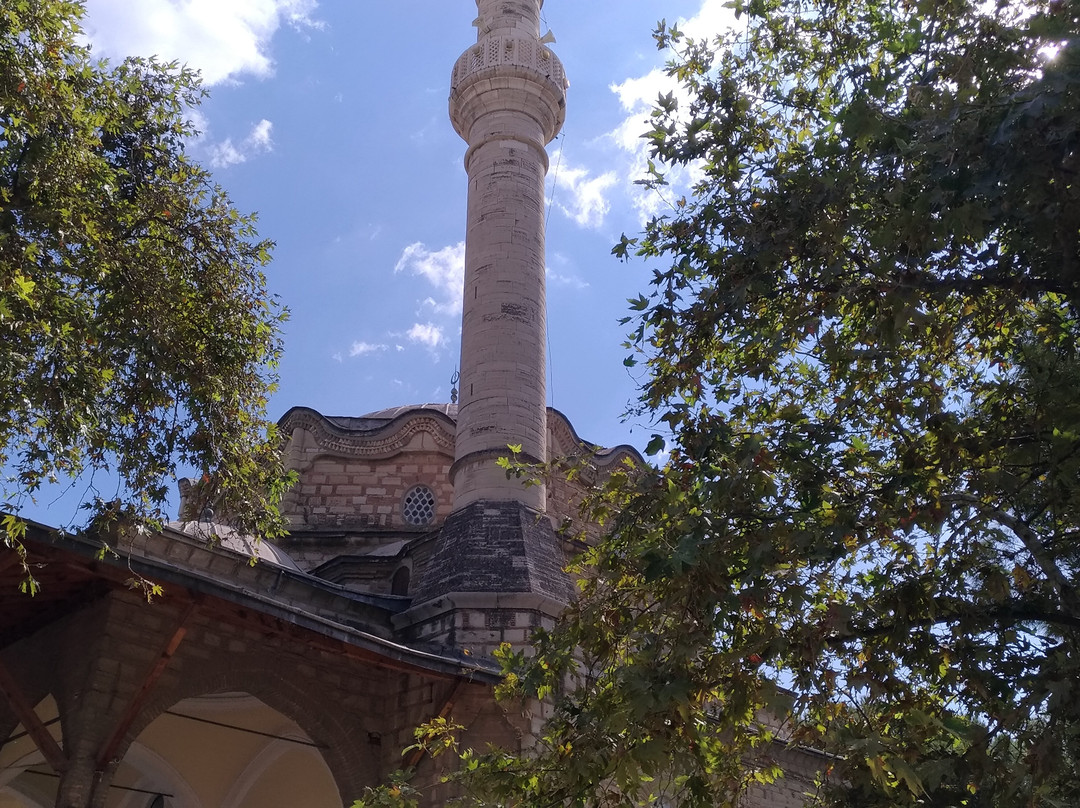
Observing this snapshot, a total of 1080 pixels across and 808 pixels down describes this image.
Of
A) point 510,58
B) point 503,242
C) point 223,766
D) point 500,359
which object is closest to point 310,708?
point 223,766

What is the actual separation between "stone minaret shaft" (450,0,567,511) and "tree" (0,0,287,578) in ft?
13.2

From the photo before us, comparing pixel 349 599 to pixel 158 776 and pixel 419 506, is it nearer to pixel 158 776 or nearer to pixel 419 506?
pixel 158 776

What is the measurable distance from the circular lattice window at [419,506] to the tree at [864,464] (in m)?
9.15

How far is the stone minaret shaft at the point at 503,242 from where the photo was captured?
10289mm

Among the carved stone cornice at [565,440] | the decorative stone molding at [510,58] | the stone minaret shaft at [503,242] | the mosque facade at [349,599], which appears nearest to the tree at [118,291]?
the mosque facade at [349,599]

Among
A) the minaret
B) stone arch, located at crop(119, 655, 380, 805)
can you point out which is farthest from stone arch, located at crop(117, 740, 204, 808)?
the minaret

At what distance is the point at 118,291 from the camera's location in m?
5.34

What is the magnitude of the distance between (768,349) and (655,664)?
141 centimetres

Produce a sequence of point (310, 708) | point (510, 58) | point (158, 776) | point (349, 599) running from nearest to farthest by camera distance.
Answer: point (310, 708), point (349, 599), point (158, 776), point (510, 58)

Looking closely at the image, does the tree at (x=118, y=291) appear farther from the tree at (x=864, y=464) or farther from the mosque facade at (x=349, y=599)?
the tree at (x=864, y=464)

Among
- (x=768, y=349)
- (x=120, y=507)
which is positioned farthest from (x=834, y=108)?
(x=120, y=507)

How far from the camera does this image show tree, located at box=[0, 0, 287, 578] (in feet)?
16.1

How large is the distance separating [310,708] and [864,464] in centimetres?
488

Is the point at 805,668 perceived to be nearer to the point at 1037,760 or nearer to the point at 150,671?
the point at 1037,760
